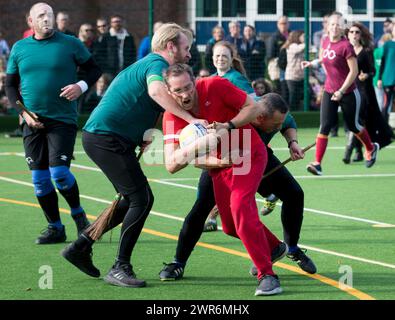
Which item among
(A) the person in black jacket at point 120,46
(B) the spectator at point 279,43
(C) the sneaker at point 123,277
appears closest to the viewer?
(C) the sneaker at point 123,277

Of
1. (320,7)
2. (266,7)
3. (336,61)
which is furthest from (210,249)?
(320,7)

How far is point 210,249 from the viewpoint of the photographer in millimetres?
9641

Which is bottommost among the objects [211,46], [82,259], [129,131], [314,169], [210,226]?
[314,169]

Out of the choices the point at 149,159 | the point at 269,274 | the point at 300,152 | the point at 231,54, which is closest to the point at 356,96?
the point at 149,159

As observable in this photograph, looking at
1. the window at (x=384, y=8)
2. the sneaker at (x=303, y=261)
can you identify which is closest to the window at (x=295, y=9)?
the window at (x=384, y=8)

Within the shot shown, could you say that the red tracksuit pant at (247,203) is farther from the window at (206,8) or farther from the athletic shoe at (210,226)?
the window at (206,8)

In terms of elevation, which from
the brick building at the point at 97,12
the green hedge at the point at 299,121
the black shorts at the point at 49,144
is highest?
the brick building at the point at 97,12

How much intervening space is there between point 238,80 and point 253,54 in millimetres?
11708

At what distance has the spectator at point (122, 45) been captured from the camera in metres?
21.4

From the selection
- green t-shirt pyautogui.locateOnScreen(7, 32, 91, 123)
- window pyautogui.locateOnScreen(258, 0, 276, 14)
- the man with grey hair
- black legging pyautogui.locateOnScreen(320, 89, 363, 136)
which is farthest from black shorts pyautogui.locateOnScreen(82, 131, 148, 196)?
window pyautogui.locateOnScreen(258, 0, 276, 14)

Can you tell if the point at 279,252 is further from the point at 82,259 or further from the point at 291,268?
the point at 82,259

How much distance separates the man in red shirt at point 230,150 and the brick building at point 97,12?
1683cm

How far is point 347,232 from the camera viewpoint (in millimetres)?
10430
